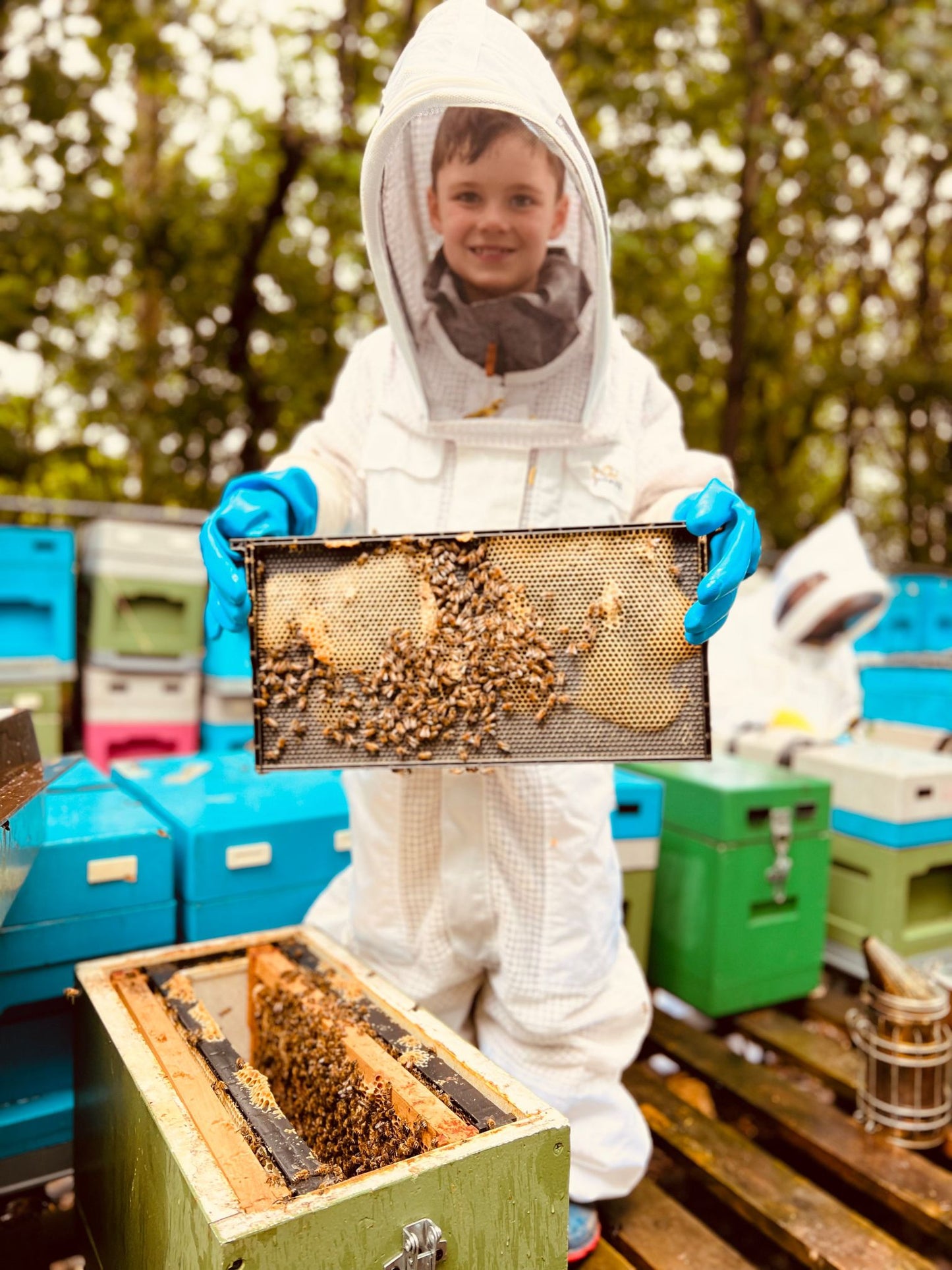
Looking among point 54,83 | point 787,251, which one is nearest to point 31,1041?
point 54,83

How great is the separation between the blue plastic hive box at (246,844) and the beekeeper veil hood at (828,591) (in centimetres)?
293

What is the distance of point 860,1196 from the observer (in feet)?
7.61

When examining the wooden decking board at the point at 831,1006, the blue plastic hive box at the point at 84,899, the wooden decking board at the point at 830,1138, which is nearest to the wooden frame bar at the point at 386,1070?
the blue plastic hive box at the point at 84,899

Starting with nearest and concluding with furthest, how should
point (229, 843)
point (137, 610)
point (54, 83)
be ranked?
point (229, 843), point (137, 610), point (54, 83)

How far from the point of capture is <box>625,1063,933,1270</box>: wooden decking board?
6.22 ft

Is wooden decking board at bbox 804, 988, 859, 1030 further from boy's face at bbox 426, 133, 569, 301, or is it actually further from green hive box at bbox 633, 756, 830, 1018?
boy's face at bbox 426, 133, 569, 301

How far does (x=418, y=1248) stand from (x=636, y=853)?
1.80m

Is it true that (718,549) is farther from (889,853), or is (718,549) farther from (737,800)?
(889,853)

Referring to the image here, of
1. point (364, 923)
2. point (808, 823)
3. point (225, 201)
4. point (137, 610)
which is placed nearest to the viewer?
point (364, 923)

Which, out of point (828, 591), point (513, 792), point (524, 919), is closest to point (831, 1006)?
point (524, 919)

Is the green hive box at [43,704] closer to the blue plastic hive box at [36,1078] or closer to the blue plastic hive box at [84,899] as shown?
the blue plastic hive box at [84,899]

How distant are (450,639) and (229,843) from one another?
0.90 meters

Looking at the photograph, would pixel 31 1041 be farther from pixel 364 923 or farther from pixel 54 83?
pixel 54 83

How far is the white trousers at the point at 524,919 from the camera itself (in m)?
1.77
